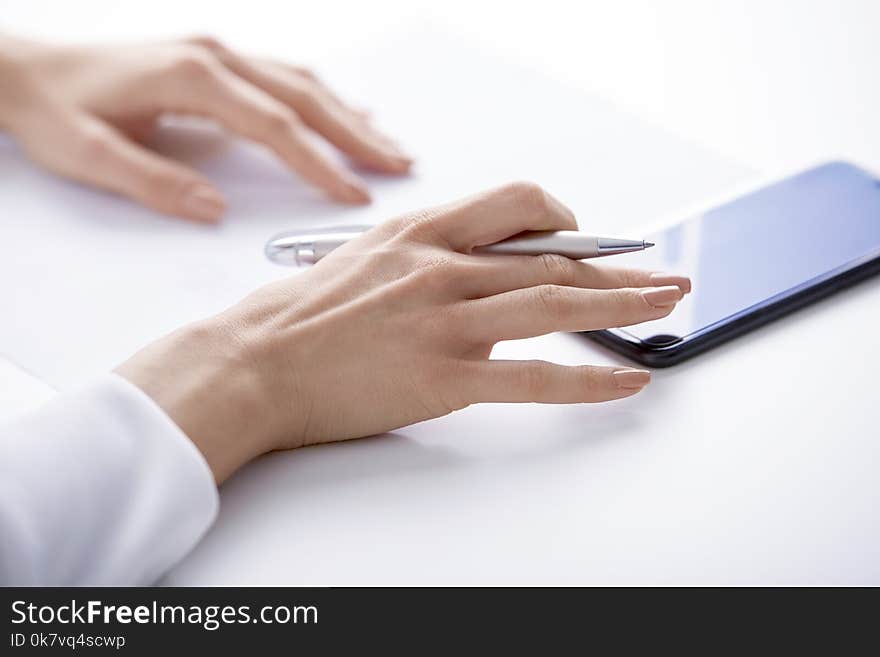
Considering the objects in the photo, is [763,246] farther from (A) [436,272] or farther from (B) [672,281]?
(A) [436,272]

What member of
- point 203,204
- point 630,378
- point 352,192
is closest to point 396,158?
point 352,192

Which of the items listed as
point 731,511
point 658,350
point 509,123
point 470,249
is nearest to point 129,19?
point 509,123

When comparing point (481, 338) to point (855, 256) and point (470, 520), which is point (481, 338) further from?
point (855, 256)

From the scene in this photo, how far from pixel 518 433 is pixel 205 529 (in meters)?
0.20

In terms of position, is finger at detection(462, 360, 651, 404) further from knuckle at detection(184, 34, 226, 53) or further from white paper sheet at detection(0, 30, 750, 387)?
knuckle at detection(184, 34, 226, 53)

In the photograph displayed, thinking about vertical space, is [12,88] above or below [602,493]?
above

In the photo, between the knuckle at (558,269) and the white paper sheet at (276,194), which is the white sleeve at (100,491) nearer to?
the white paper sheet at (276,194)

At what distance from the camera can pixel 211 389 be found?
641 mm

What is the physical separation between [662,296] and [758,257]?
0.13 m

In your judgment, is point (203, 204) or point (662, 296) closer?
point (662, 296)

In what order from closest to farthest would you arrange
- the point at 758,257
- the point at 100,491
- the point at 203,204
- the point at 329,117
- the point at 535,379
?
the point at 100,491
the point at 535,379
the point at 758,257
the point at 203,204
the point at 329,117
